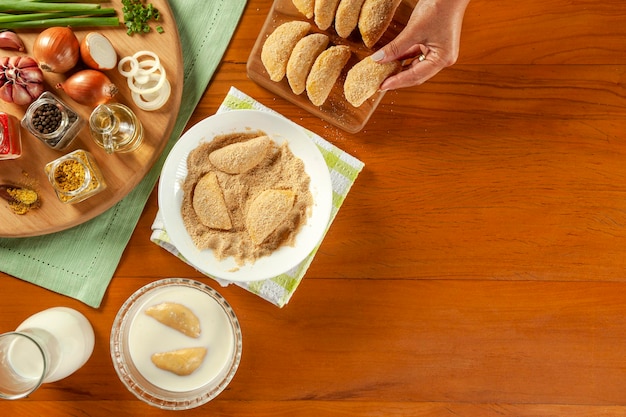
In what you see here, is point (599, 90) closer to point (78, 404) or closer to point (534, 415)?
point (534, 415)

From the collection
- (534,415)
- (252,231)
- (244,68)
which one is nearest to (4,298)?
(252,231)

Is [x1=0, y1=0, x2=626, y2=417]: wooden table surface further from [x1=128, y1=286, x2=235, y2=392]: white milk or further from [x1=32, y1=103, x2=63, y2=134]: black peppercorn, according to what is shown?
[x1=32, y1=103, x2=63, y2=134]: black peppercorn

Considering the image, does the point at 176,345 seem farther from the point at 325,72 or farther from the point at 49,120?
the point at 325,72

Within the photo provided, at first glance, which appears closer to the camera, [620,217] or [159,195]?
[159,195]

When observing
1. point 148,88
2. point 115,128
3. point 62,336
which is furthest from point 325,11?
point 62,336

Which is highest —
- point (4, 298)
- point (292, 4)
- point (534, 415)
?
point (292, 4)

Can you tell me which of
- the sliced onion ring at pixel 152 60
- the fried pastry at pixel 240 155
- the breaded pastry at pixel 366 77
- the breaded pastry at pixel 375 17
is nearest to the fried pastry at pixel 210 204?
the fried pastry at pixel 240 155

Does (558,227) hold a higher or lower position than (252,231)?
higher
